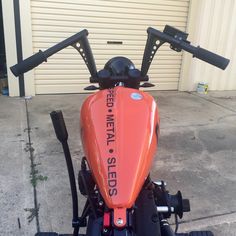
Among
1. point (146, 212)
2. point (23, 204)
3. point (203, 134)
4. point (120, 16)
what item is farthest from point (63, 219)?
point (120, 16)

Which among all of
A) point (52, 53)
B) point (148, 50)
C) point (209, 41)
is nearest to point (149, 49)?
point (148, 50)

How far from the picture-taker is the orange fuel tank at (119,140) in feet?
3.23

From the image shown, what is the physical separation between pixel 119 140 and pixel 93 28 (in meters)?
4.63

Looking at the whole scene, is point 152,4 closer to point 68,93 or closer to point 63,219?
point 68,93

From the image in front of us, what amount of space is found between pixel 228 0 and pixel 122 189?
588 cm

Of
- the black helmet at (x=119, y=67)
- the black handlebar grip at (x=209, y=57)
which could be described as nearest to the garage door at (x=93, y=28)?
the black helmet at (x=119, y=67)

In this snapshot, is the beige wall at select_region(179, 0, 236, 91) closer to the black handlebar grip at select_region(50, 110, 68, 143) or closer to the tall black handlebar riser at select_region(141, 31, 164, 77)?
the tall black handlebar riser at select_region(141, 31, 164, 77)

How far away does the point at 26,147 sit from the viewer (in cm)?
→ 306

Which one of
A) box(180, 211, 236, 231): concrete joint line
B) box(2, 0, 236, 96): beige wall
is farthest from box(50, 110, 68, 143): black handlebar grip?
box(2, 0, 236, 96): beige wall

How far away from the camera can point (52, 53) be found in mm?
1419

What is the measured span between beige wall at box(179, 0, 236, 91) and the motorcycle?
4.77 meters

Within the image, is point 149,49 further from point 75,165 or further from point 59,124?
point 75,165

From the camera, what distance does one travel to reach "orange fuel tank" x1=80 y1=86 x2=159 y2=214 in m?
0.99

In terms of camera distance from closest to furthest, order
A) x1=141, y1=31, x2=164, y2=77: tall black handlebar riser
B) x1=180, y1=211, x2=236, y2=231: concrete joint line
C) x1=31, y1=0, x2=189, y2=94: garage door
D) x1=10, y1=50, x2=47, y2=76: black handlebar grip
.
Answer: x1=10, y1=50, x2=47, y2=76: black handlebar grip
x1=141, y1=31, x2=164, y2=77: tall black handlebar riser
x1=180, y1=211, x2=236, y2=231: concrete joint line
x1=31, y1=0, x2=189, y2=94: garage door
